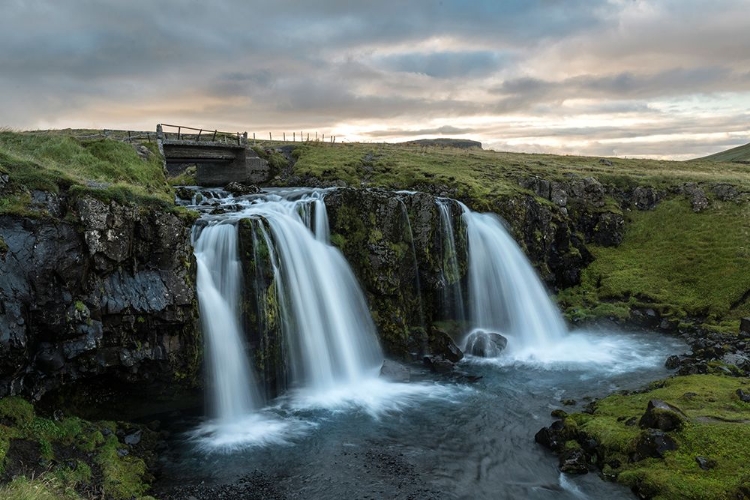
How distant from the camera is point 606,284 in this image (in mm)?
36844

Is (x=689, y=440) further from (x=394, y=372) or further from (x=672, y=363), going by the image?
(x=394, y=372)

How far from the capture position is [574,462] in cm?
1513

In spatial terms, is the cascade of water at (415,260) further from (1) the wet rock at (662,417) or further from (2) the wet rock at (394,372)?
(1) the wet rock at (662,417)

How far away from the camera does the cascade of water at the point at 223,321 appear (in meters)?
19.5

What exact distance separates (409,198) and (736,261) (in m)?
25.6

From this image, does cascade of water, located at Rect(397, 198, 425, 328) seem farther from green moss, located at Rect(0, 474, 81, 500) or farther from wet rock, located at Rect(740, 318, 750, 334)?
green moss, located at Rect(0, 474, 81, 500)

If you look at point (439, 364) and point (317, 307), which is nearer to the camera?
point (317, 307)

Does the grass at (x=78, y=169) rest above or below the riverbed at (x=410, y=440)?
above

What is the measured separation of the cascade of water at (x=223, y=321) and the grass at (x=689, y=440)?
43.2 ft

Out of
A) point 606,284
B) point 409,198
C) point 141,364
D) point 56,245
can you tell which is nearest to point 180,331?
point 141,364

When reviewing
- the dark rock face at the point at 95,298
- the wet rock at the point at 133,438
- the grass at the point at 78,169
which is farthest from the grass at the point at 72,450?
the grass at the point at 78,169

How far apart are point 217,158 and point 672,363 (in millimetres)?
35033

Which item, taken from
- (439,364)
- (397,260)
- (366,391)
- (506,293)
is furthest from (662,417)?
(506,293)

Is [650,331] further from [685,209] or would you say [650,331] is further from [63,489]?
[63,489]
